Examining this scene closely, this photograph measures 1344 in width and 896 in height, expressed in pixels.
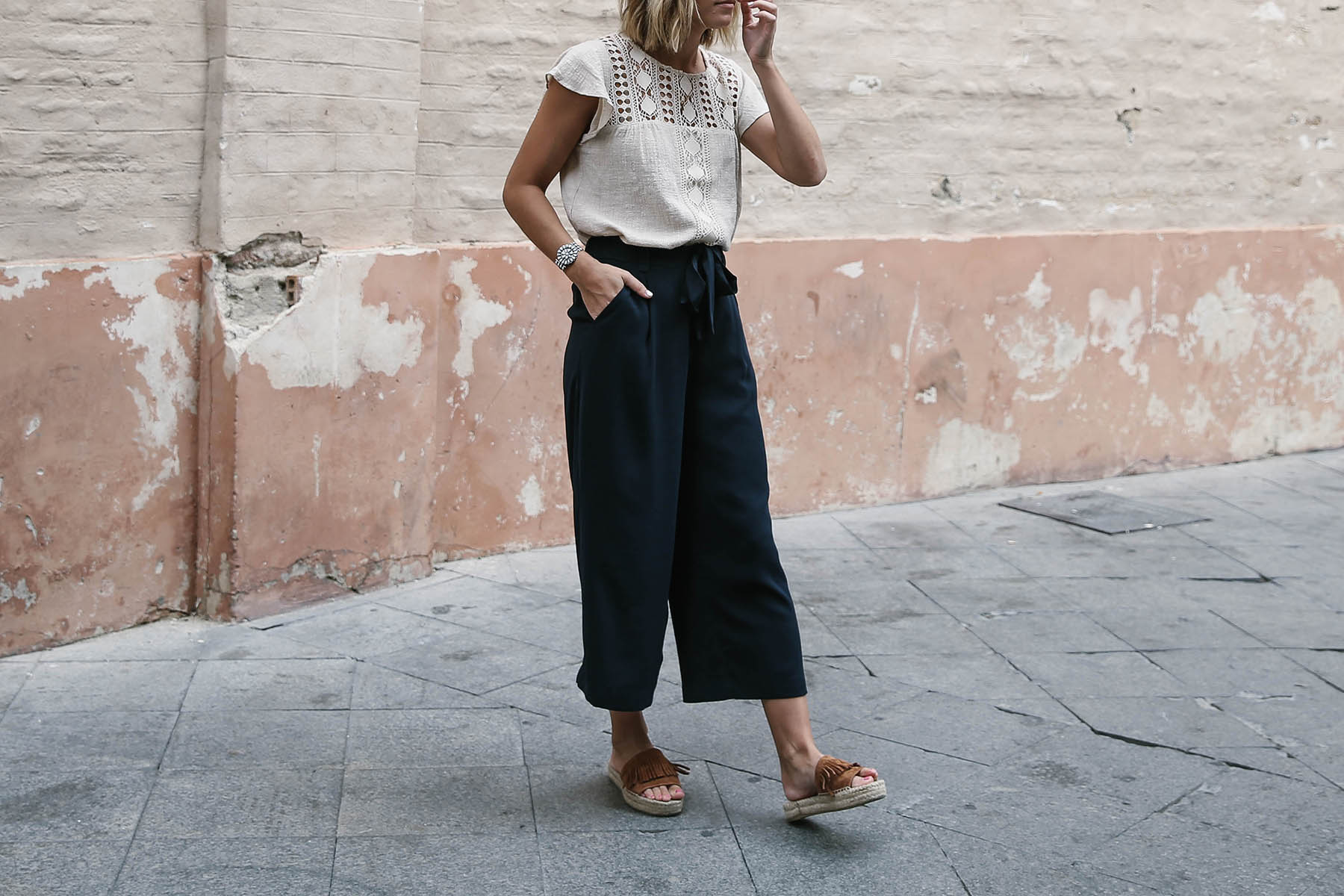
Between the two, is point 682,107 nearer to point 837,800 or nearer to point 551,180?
point 551,180

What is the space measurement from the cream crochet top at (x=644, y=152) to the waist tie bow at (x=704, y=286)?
0.03 meters

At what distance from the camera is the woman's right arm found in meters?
2.87

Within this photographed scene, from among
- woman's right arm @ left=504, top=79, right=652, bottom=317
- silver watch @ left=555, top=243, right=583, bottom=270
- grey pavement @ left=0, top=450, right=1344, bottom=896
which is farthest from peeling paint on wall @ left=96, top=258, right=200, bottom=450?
silver watch @ left=555, top=243, right=583, bottom=270

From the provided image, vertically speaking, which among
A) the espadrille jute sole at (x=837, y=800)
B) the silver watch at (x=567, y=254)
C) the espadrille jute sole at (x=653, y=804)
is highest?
the silver watch at (x=567, y=254)

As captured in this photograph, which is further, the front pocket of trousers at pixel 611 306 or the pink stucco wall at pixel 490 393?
the pink stucco wall at pixel 490 393

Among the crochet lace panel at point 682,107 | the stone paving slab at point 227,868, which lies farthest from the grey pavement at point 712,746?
the crochet lace panel at point 682,107

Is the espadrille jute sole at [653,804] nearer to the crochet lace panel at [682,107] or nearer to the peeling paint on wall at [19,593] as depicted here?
the crochet lace panel at [682,107]

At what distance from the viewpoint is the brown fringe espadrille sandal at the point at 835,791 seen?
2.83m

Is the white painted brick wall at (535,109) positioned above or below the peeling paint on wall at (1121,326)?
above

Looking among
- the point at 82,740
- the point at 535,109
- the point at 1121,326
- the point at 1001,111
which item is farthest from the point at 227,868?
the point at 1121,326

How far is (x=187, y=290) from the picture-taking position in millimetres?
4074

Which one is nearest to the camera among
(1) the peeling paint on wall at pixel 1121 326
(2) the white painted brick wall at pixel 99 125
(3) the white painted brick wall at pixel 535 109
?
(2) the white painted brick wall at pixel 99 125

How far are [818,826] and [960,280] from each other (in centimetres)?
345

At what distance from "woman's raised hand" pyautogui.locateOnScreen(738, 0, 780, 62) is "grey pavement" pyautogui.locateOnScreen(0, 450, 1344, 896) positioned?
1.55m
